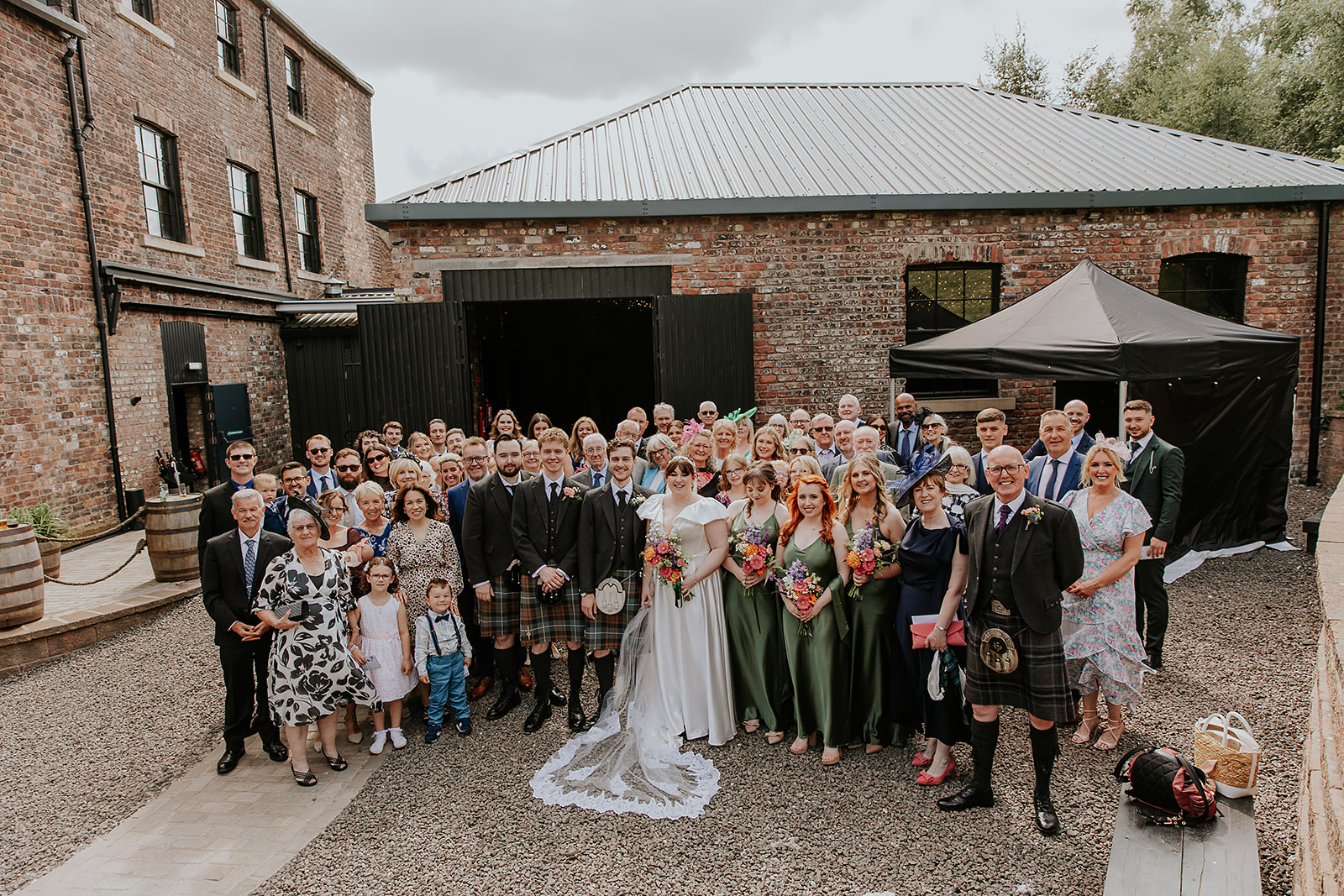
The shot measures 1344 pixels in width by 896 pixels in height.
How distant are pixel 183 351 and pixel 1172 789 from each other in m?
13.8

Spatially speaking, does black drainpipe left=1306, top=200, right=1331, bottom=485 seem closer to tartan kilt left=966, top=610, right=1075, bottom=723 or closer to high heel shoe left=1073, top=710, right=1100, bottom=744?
high heel shoe left=1073, top=710, right=1100, bottom=744

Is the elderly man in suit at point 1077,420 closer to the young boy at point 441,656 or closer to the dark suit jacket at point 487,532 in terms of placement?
the dark suit jacket at point 487,532

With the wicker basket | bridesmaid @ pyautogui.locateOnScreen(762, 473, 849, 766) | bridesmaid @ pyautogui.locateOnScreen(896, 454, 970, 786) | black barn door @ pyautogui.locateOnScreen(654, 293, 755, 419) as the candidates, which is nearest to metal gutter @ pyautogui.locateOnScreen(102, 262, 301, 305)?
black barn door @ pyautogui.locateOnScreen(654, 293, 755, 419)

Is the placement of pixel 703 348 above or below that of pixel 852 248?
below

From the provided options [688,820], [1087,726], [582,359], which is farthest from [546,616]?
[582,359]

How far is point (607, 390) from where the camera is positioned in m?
16.9

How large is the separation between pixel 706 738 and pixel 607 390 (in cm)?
1257

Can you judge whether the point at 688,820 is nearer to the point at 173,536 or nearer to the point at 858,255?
the point at 173,536

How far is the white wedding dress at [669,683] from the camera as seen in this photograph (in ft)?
15.2

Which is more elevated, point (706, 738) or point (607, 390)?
point (607, 390)

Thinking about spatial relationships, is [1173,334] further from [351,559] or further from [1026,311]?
[351,559]

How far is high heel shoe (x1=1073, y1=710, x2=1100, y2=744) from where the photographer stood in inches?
180

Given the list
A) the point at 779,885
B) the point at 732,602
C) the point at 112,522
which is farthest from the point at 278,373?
the point at 779,885

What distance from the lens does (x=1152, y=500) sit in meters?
5.61
